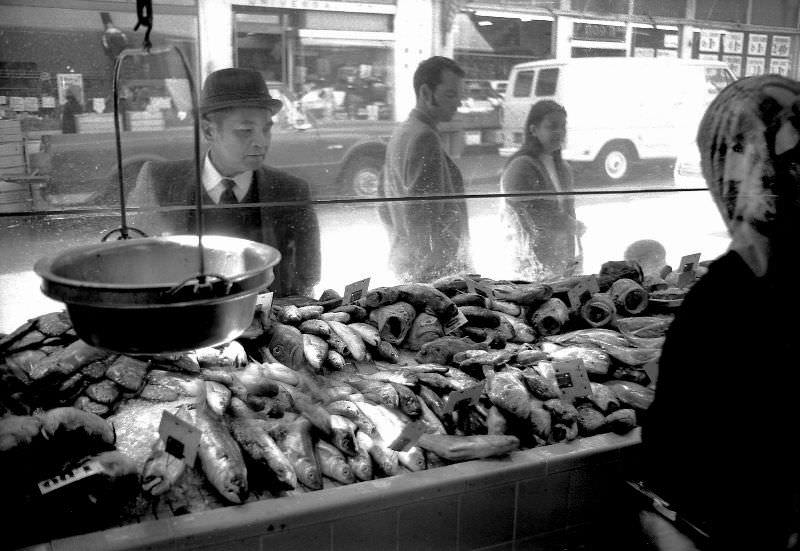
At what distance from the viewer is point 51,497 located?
6.63 feet

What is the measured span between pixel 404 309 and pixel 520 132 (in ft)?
4.53

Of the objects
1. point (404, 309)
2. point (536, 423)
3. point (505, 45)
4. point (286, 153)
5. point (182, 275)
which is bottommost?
point (536, 423)

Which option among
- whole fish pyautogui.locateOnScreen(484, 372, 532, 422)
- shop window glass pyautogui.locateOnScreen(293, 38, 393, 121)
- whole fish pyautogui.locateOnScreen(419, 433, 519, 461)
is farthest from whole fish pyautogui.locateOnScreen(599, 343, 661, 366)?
shop window glass pyautogui.locateOnScreen(293, 38, 393, 121)

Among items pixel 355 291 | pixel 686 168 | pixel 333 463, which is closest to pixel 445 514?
pixel 333 463

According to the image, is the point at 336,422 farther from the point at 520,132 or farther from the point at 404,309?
the point at 520,132

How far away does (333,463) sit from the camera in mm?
2408

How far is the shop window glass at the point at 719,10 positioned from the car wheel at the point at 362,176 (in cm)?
214

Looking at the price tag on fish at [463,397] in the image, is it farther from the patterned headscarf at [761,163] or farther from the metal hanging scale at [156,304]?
the metal hanging scale at [156,304]

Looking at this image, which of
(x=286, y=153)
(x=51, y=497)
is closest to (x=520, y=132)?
(x=286, y=153)

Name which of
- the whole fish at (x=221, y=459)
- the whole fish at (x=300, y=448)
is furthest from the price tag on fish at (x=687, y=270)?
the whole fish at (x=221, y=459)

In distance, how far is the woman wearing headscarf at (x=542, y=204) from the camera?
13.5 ft

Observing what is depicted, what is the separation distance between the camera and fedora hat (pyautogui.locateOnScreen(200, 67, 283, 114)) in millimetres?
3213

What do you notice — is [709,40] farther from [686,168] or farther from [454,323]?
[454,323]

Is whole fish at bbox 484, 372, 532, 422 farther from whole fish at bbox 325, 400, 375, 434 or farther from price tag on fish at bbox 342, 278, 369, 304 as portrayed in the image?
price tag on fish at bbox 342, 278, 369, 304
